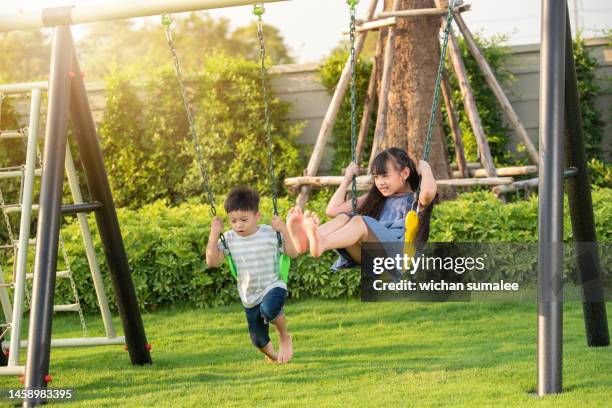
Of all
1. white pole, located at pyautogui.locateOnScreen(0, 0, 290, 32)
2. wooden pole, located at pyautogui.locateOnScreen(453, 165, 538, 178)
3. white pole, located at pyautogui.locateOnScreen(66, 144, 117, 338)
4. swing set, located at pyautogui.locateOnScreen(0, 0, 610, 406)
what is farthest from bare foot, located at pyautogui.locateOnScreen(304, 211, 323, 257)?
wooden pole, located at pyautogui.locateOnScreen(453, 165, 538, 178)

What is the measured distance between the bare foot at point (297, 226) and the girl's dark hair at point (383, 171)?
67 centimetres

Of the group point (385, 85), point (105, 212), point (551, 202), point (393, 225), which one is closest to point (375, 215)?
point (393, 225)

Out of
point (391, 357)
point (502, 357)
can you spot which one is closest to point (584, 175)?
point (502, 357)

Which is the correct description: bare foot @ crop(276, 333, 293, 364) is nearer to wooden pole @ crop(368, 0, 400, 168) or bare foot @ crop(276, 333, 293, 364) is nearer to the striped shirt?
the striped shirt

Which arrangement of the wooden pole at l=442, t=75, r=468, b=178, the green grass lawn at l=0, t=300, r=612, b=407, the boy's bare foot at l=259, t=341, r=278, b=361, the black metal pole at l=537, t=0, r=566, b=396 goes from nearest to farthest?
the black metal pole at l=537, t=0, r=566, b=396 → the green grass lawn at l=0, t=300, r=612, b=407 → the boy's bare foot at l=259, t=341, r=278, b=361 → the wooden pole at l=442, t=75, r=468, b=178

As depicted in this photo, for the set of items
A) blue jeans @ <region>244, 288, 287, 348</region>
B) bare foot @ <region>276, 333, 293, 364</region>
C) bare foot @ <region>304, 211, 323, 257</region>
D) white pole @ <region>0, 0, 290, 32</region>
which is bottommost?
bare foot @ <region>276, 333, 293, 364</region>

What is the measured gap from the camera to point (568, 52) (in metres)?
4.58

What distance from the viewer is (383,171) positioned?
493cm

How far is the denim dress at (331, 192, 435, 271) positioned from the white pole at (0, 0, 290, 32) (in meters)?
1.37

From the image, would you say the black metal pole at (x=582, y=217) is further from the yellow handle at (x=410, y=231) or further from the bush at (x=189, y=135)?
the bush at (x=189, y=135)

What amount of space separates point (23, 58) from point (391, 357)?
26.5 m

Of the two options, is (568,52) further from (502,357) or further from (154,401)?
(154,401)

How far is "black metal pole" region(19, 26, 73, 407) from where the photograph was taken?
4.29 meters

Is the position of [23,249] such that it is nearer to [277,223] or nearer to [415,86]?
[277,223]
